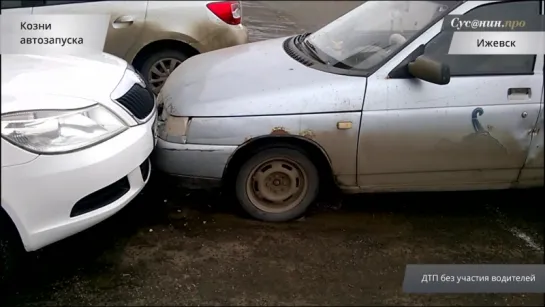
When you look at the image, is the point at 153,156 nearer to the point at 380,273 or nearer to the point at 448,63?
the point at 380,273

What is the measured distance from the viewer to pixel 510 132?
129 inches

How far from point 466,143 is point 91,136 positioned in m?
2.20

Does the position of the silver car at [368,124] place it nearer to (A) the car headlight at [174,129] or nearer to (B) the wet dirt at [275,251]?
(A) the car headlight at [174,129]

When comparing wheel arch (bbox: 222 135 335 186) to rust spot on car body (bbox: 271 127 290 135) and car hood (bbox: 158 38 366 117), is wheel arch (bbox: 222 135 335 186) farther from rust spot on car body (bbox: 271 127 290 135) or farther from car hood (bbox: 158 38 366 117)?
car hood (bbox: 158 38 366 117)

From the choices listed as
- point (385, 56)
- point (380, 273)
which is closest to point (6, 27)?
point (385, 56)

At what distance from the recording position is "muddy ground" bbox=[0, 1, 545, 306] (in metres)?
2.78

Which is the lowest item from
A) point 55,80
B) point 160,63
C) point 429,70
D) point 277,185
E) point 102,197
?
point 277,185

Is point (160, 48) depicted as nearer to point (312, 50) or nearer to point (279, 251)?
point (312, 50)

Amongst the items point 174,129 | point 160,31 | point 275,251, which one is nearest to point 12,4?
point 160,31

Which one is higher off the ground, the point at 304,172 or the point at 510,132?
the point at 510,132

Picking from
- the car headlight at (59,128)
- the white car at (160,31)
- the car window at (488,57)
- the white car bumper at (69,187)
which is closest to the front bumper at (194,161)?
the white car bumper at (69,187)

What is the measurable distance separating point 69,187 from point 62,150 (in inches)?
7.3

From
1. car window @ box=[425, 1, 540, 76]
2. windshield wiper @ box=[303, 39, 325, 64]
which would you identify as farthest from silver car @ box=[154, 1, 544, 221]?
windshield wiper @ box=[303, 39, 325, 64]

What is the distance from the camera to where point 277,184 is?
3525 mm
